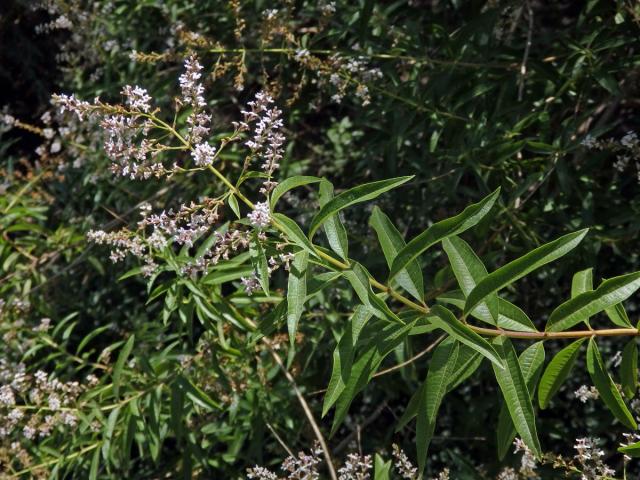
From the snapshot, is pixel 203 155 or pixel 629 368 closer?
pixel 203 155

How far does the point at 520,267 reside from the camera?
1.65 metres

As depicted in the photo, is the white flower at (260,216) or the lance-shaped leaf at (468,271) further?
the lance-shaped leaf at (468,271)

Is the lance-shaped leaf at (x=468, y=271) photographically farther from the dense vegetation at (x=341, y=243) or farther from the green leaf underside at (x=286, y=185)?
the green leaf underside at (x=286, y=185)

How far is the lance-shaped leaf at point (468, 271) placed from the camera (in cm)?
176

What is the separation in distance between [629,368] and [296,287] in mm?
835

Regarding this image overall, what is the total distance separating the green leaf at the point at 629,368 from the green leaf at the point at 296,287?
0.80 meters

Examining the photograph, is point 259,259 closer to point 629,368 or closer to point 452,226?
point 452,226

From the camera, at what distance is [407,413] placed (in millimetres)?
1968

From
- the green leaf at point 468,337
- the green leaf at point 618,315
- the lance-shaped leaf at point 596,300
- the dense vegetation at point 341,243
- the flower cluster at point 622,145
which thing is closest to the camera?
the green leaf at point 468,337

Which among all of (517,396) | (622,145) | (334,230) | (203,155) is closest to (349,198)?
(334,230)

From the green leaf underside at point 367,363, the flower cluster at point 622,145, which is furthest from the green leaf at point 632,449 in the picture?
the flower cluster at point 622,145

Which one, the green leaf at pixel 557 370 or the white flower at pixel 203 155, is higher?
the white flower at pixel 203 155

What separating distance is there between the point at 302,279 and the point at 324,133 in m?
2.62

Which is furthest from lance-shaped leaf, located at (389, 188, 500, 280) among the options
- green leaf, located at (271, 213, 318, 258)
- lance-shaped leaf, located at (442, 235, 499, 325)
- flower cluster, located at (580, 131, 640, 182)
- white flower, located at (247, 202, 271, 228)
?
flower cluster, located at (580, 131, 640, 182)
